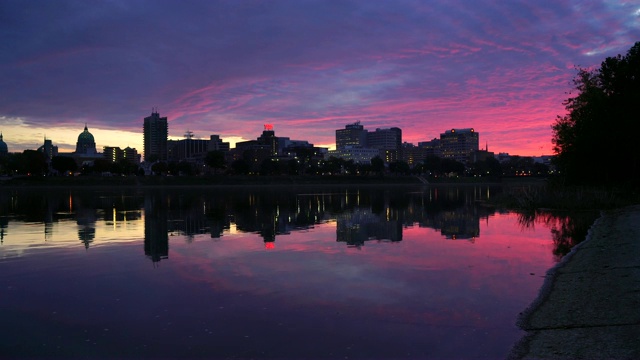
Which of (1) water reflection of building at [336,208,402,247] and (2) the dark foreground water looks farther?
(1) water reflection of building at [336,208,402,247]

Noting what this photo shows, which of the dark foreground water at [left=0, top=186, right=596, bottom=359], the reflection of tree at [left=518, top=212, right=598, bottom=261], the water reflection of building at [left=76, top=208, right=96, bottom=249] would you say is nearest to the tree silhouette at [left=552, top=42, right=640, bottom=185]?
the reflection of tree at [left=518, top=212, right=598, bottom=261]

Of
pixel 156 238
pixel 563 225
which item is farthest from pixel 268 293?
pixel 563 225

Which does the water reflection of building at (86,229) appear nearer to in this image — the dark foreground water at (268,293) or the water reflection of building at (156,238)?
the dark foreground water at (268,293)

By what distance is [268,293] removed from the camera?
52.2 feet

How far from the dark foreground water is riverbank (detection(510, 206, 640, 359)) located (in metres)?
0.61

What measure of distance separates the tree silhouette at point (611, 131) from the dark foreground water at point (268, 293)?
27.1 m

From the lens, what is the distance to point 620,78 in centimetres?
5531

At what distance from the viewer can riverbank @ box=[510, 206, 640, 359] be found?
9938 mm

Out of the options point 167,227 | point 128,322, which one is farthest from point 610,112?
point 128,322

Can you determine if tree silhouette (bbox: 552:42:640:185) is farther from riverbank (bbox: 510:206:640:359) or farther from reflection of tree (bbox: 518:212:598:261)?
riverbank (bbox: 510:206:640:359)

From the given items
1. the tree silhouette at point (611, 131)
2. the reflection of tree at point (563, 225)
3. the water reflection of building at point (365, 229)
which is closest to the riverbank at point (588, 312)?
the reflection of tree at point (563, 225)

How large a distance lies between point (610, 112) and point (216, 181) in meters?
142

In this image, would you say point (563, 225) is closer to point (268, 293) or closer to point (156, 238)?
point (268, 293)

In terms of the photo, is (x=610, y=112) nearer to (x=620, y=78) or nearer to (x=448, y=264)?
(x=620, y=78)
